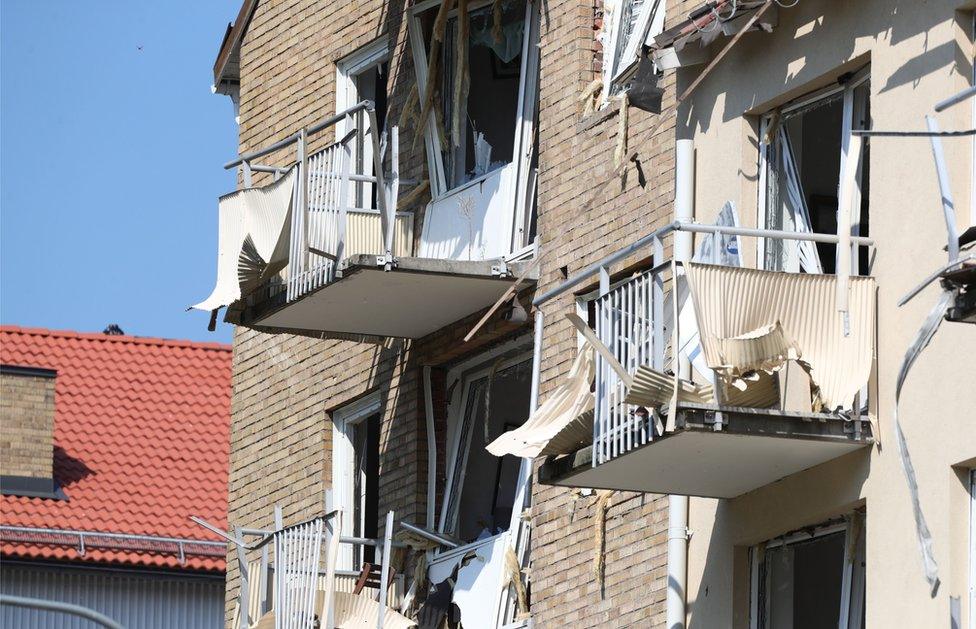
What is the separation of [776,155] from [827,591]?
2741mm

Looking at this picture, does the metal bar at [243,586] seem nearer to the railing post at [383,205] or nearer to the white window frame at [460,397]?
the white window frame at [460,397]

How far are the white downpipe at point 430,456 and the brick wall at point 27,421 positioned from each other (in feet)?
45.9

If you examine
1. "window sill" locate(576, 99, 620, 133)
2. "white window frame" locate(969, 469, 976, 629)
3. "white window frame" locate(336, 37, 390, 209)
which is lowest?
"white window frame" locate(969, 469, 976, 629)

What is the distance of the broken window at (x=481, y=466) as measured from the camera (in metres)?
19.6

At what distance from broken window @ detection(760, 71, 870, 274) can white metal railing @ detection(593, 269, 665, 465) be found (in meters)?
1.00

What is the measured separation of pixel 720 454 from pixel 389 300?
5.49 metres

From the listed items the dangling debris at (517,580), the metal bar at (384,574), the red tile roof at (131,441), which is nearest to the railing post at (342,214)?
the metal bar at (384,574)

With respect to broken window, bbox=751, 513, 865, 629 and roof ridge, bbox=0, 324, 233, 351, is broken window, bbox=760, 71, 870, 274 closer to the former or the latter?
broken window, bbox=751, 513, 865, 629

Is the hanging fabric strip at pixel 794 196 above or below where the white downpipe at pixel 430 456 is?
above

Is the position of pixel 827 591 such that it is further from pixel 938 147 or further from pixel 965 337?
pixel 938 147

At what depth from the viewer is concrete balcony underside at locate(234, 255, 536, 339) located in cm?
1827

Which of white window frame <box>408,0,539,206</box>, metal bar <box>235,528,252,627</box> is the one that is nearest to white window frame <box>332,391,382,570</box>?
metal bar <box>235,528,252,627</box>

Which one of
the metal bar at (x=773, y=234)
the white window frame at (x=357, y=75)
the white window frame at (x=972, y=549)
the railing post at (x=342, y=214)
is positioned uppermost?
the white window frame at (x=357, y=75)

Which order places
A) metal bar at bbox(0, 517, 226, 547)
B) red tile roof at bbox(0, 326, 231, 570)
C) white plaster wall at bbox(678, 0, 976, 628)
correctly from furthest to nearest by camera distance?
red tile roof at bbox(0, 326, 231, 570) → metal bar at bbox(0, 517, 226, 547) → white plaster wall at bbox(678, 0, 976, 628)
